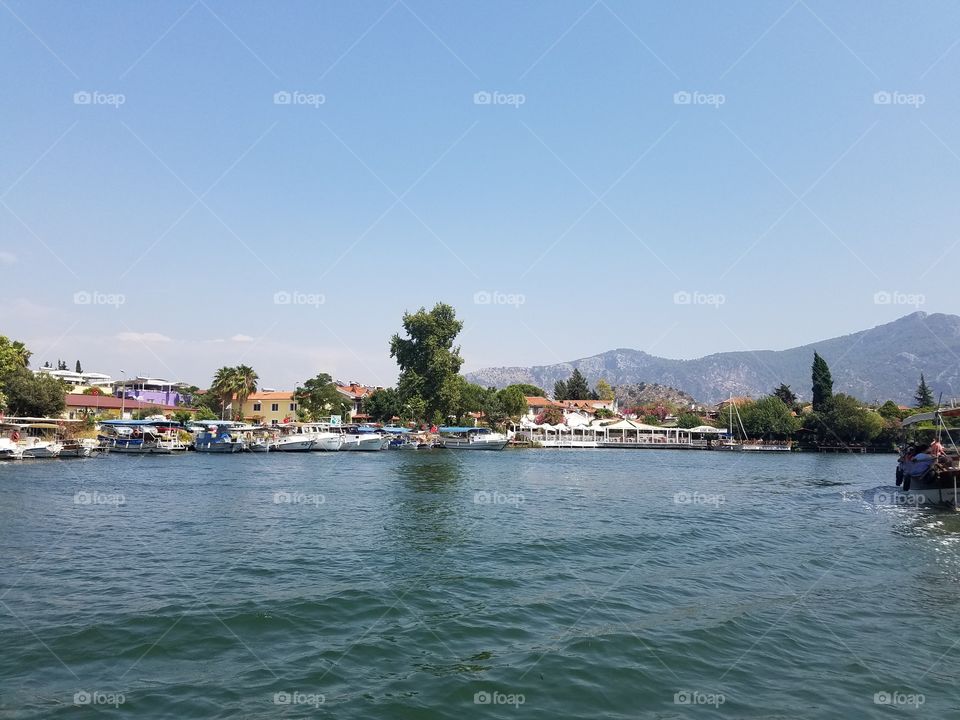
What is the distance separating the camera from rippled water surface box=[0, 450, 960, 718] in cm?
839

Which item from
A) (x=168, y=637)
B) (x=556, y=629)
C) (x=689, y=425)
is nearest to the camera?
(x=168, y=637)

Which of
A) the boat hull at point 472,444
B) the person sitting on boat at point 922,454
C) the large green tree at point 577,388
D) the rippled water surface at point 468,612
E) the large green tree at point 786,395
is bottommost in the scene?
the boat hull at point 472,444

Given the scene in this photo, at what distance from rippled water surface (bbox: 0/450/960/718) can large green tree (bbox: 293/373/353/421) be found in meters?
74.0

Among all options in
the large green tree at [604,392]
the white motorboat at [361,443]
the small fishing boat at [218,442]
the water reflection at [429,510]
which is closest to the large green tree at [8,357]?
the small fishing boat at [218,442]

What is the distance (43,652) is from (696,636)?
415 inches

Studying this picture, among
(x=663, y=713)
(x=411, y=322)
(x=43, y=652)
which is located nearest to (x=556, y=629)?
(x=663, y=713)

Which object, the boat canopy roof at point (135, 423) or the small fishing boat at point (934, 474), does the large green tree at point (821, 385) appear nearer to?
the small fishing boat at point (934, 474)

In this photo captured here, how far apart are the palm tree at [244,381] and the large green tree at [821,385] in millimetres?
90923

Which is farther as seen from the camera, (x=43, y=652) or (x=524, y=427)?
(x=524, y=427)

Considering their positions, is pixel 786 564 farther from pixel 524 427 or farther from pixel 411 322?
pixel 524 427

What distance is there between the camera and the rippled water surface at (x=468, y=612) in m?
8.39

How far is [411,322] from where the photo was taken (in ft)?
309

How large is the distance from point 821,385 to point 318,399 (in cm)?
8286

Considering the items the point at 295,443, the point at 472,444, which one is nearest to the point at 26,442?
the point at 295,443
